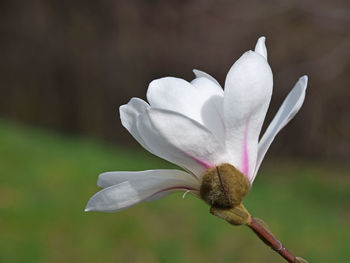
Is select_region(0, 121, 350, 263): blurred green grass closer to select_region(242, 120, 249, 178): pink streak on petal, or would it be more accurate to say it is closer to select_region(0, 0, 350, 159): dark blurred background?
select_region(0, 0, 350, 159): dark blurred background

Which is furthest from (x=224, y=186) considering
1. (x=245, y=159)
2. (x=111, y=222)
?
(x=111, y=222)

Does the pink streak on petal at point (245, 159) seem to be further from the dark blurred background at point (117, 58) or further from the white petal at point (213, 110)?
the dark blurred background at point (117, 58)

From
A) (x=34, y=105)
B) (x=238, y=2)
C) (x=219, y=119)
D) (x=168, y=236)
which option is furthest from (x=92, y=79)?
(x=219, y=119)

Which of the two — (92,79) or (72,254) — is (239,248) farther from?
(92,79)

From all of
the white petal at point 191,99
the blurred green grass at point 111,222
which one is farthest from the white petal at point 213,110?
the blurred green grass at point 111,222

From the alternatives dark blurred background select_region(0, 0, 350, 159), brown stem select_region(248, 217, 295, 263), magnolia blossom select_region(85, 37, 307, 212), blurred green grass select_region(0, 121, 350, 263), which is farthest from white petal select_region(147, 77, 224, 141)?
dark blurred background select_region(0, 0, 350, 159)
